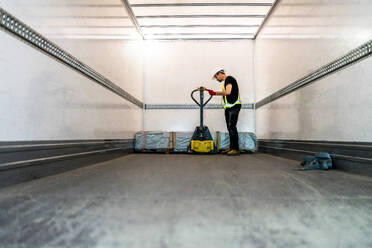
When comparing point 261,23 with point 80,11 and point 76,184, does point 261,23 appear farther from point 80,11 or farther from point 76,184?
point 76,184

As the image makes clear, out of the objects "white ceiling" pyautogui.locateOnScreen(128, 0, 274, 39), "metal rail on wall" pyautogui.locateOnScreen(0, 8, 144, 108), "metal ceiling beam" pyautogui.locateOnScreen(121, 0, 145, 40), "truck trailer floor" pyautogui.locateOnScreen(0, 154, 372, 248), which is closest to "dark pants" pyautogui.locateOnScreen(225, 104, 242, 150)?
"white ceiling" pyautogui.locateOnScreen(128, 0, 274, 39)

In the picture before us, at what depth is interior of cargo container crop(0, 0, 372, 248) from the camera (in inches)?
30.8

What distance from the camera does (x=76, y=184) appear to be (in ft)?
4.71

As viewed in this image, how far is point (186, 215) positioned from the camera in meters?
0.87

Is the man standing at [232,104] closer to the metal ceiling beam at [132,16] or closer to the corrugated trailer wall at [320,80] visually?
the corrugated trailer wall at [320,80]


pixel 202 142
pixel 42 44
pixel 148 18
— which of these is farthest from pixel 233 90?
pixel 42 44

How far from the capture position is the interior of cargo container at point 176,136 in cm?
78

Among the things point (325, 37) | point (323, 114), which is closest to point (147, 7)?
point (325, 37)

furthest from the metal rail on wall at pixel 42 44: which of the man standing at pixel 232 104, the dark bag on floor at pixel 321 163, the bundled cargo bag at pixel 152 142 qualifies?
the dark bag on floor at pixel 321 163

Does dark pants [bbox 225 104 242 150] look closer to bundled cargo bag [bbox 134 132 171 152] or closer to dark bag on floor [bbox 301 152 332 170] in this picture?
bundled cargo bag [bbox 134 132 171 152]

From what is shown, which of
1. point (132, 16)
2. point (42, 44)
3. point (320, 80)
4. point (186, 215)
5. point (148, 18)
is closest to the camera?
point (186, 215)

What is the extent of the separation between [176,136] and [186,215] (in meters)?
3.65

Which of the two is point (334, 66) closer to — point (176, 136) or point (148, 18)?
point (176, 136)

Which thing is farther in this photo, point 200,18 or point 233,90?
point 200,18
